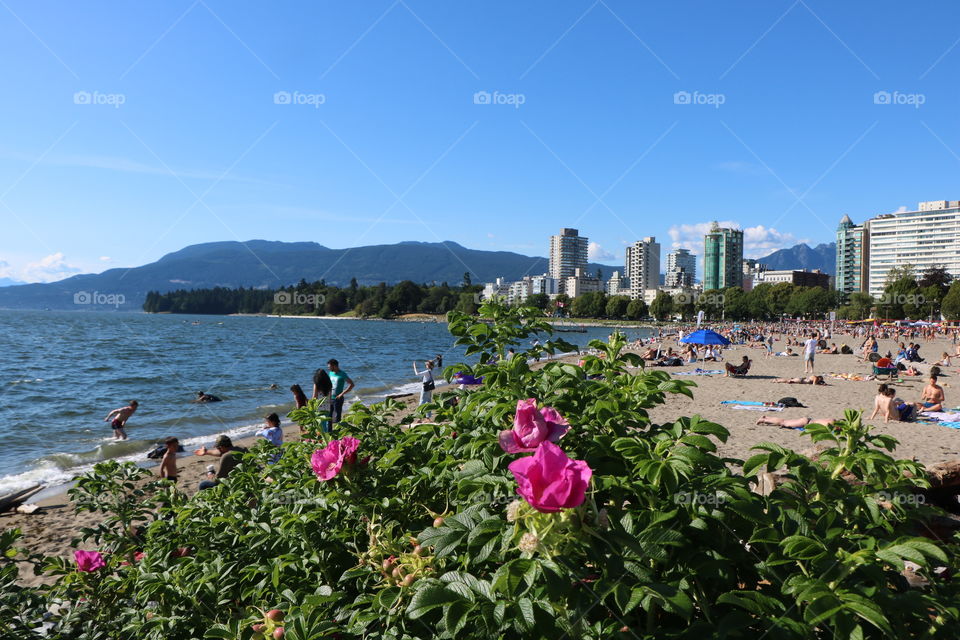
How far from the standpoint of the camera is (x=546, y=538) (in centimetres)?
128

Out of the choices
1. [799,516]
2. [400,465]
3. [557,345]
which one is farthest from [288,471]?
[799,516]

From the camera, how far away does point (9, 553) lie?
2.69 metres

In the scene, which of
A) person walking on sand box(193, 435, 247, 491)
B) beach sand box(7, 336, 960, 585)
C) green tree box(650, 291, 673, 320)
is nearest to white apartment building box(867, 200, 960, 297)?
green tree box(650, 291, 673, 320)

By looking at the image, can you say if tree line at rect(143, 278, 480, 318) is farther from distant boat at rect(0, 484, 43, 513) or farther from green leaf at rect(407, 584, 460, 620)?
green leaf at rect(407, 584, 460, 620)

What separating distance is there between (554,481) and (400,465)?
4.79ft

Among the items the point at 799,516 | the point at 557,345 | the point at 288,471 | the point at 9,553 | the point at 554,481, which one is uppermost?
the point at 557,345

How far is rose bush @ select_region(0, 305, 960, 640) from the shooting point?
1353mm

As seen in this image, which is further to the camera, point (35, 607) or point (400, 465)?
point (35, 607)

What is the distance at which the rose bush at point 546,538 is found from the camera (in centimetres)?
135

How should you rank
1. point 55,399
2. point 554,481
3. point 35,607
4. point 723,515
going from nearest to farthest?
point 554,481 < point 723,515 < point 35,607 < point 55,399

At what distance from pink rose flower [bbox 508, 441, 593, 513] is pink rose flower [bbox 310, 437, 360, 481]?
1137 mm

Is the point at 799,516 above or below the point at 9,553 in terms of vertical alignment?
above

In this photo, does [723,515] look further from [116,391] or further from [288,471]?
[116,391]

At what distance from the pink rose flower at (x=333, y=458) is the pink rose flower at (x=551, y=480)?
1137mm
